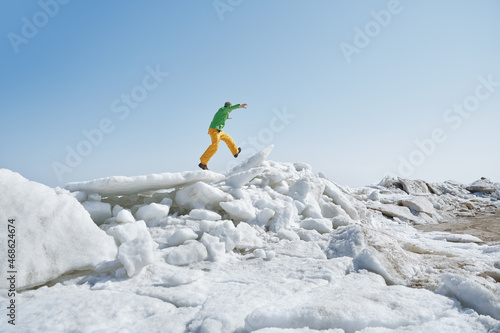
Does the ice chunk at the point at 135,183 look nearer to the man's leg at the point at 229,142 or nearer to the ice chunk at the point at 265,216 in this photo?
the ice chunk at the point at 265,216

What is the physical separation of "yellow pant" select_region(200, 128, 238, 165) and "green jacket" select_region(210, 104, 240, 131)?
111mm

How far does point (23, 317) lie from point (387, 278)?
2369mm

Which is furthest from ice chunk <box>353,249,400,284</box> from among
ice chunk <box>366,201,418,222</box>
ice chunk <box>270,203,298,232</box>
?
ice chunk <box>366,201,418,222</box>

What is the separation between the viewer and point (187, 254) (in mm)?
2375

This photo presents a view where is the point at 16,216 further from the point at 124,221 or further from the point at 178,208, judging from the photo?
the point at 178,208

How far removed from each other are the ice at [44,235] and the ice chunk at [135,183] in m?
→ 0.70

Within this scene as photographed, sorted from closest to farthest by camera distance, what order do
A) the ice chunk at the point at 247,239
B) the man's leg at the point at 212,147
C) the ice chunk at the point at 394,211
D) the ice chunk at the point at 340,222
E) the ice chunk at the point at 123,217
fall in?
the ice chunk at the point at 247,239 < the ice chunk at the point at 123,217 < the ice chunk at the point at 340,222 < the man's leg at the point at 212,147 < the ice chunk at the point at 394,211

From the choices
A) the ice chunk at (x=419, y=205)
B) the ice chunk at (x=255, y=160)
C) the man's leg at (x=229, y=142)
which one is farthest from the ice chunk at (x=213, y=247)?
the ice chunk at (x=419, y=205)

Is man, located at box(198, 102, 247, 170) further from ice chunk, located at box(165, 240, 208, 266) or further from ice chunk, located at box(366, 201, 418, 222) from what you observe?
ice chunk, located at box(165, 240, 208, 266)

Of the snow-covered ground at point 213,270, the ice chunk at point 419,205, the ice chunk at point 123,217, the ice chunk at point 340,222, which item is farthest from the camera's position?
the ice chunk at point 419,205

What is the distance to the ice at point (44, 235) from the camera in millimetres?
2027

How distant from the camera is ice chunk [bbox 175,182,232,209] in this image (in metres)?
3.40

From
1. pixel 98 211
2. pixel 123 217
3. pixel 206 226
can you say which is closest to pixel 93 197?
pixel 98 211

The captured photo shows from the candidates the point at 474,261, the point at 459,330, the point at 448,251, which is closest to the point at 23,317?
the point at 459,330
